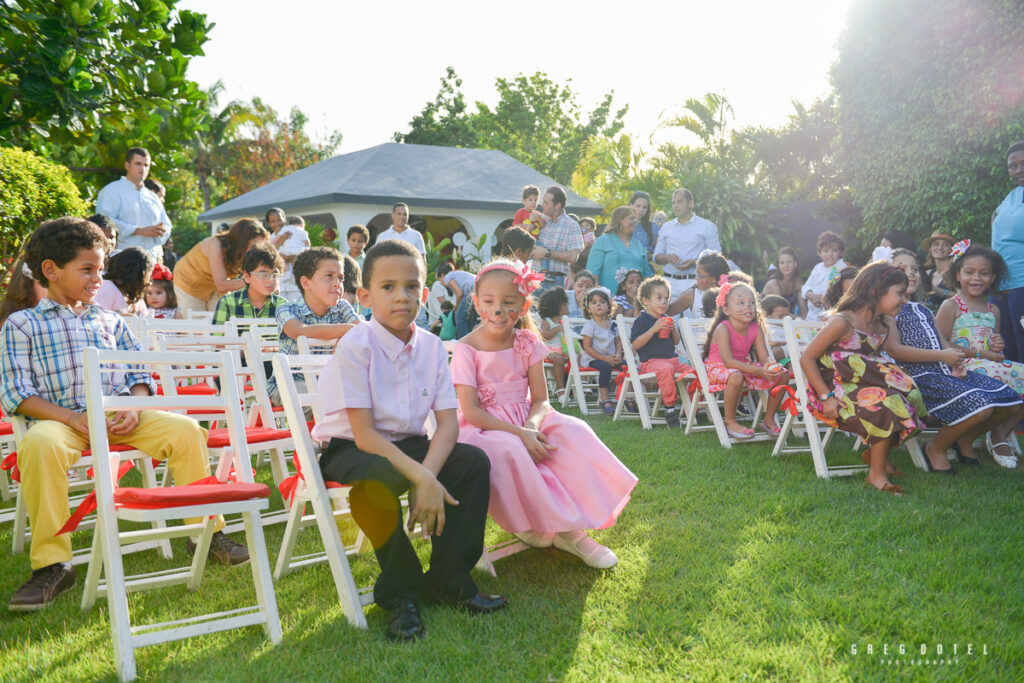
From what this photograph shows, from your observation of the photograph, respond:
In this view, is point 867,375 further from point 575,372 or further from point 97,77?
point 97,77

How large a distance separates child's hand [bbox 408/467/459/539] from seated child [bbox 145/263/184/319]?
5.77 metres

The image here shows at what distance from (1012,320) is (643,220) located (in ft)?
16.9

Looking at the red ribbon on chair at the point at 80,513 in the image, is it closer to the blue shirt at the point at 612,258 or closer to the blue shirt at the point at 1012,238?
the blue shirt at the point at 1012,238

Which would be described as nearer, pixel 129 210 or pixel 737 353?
pixel 737 353

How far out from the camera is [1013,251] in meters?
6.35

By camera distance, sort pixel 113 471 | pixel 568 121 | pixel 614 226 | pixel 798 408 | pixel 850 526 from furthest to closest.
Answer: pixel 568 121
pixel 614 226
pixel 798 408
pixel 850 526
pixel 113 471

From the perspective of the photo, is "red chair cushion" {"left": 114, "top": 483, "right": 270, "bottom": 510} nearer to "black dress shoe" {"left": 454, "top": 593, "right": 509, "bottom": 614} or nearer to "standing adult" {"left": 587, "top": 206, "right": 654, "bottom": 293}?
"black dress shoe" {"left": 454, "top": 593, "right": 509, "bottom": 614}

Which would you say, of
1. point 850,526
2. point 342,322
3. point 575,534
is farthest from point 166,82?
point 850,526

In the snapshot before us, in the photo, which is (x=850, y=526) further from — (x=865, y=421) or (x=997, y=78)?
(x=997, y=78)

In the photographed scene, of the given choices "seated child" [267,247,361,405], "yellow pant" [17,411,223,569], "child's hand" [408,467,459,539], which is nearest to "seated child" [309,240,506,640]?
"child's hand" [408,467,459,539]

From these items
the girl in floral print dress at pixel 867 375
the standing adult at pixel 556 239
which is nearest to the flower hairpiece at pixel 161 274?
the standing adult at pixel 556 239

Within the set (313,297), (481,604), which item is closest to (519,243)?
(313,297)

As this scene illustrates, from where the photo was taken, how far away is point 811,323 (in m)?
5.49

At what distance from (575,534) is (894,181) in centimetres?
1483
